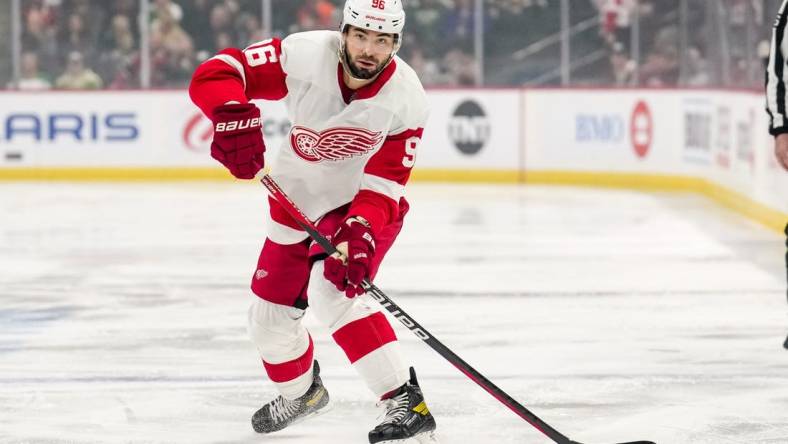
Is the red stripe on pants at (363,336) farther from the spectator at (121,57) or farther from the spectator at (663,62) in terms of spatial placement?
the spectator at (121,57)

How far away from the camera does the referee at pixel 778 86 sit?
3582mm

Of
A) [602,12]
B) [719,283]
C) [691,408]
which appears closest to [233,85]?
[691,408]

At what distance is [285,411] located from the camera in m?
3.60

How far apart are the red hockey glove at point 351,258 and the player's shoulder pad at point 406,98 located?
0.90 feet

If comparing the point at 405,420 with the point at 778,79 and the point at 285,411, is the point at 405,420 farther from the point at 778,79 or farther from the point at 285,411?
the point at 778,79

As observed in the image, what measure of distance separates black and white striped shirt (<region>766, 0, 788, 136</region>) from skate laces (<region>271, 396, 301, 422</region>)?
1.35 meters

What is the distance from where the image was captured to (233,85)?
128 inches

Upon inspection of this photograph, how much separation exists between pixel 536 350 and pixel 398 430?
1.47m

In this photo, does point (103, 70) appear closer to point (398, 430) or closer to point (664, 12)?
point (664, 12)

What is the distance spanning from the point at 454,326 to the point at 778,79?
1.86 metres

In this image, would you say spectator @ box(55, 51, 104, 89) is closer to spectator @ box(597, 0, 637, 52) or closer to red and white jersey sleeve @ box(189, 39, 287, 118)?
spectator @ box(597, 0, 637, 52)

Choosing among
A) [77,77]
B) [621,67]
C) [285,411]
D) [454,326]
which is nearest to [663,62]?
[621,67]

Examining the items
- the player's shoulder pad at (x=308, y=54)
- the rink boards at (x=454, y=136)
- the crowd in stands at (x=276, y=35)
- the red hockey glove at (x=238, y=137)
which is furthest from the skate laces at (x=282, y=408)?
the crowd in stands at (x=276, y=35)

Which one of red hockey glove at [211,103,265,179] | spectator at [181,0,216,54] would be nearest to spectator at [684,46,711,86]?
spectator at [181,0,216,54]
